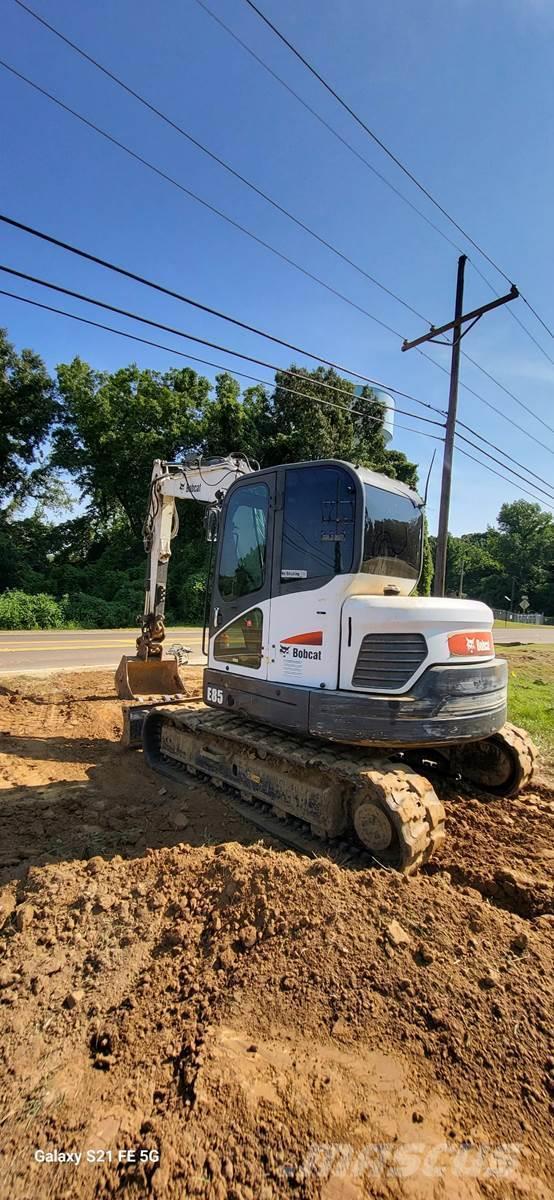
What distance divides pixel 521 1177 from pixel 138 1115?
1336 mm

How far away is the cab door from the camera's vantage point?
4.57 meters

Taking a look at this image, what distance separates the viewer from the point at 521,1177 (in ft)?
5.85

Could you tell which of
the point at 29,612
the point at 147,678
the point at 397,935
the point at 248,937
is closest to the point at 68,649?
the point at 147,678

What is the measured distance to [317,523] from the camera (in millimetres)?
4176

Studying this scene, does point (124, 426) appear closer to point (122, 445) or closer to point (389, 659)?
point (122, 445)

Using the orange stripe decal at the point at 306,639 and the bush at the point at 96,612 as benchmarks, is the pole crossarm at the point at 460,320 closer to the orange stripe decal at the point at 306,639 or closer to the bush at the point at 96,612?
the orange stripe decal at the point at 306,639

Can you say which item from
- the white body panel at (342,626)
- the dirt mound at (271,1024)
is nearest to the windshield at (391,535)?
the white body panel at (342,626)

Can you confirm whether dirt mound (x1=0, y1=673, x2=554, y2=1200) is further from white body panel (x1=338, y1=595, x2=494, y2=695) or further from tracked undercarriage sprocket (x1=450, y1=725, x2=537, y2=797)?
white body panel (x1=338, y1=595, x2=494, y2=695)

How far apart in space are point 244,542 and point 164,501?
3.36 metres

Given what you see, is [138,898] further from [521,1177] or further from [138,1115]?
[521,1177]

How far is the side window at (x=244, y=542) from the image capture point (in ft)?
15.3

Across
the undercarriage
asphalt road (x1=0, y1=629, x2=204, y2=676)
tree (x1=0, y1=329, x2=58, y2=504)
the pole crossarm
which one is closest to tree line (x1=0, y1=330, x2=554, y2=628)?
tree (x1=0, y1=329, x2=58, y2=504)

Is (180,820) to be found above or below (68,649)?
below

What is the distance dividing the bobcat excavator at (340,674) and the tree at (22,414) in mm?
32386
